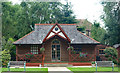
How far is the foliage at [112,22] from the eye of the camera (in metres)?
29.3

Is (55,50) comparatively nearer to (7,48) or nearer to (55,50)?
(55,50)

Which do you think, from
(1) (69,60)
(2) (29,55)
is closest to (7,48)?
(2) (29,55)

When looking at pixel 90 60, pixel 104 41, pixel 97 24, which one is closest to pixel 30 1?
pixel 97 24

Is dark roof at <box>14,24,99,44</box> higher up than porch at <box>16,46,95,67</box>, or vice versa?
dark roof at <box>14,24,99,44</box>

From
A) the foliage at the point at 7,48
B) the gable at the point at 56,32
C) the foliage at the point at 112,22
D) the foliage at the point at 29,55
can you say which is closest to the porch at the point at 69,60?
the foliage at the point at 29,55

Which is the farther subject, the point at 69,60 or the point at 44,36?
the point at 44,36

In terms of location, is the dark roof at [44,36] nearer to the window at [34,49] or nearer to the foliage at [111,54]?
the window at [34,49]

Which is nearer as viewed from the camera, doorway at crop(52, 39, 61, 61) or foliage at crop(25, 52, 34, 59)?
foliage at crop(25, 52, 34, 59)

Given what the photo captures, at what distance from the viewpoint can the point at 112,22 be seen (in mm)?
29422

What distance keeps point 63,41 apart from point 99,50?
21.7 feet

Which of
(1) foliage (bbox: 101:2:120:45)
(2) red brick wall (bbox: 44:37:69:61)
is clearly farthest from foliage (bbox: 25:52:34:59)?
(1) foliage (bbox: 101:2:120:45)

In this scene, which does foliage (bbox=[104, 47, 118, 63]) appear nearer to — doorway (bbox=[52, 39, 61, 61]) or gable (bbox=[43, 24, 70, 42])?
gable (bbox=[43, 24, 70, 42])

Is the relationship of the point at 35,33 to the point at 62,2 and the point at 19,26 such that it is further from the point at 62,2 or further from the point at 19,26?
the point at 62,2

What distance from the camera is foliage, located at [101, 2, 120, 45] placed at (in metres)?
29.3
